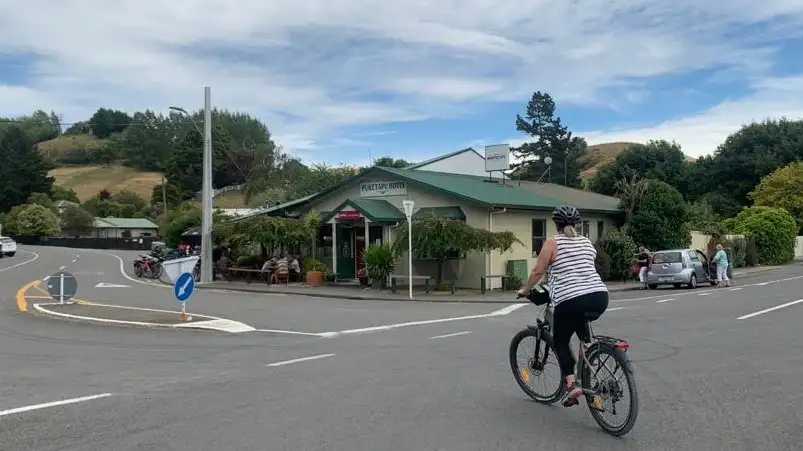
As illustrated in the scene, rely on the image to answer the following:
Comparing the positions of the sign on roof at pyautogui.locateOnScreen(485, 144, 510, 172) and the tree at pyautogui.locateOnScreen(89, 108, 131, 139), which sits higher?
the tree at pyautogui.locateOnScreen(89, 108, 131, 139)

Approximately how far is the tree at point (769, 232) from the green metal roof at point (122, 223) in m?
80.7

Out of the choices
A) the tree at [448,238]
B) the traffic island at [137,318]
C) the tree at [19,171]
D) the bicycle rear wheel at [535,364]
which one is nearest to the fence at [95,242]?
the tree at [19,171]

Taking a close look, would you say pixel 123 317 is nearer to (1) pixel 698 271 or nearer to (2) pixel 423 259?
(2) pixel 423 259

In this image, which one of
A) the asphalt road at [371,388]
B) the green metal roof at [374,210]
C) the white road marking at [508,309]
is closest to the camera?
the asphalt road at [371,388]

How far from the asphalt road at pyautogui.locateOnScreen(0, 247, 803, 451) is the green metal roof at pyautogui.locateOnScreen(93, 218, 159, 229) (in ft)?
313

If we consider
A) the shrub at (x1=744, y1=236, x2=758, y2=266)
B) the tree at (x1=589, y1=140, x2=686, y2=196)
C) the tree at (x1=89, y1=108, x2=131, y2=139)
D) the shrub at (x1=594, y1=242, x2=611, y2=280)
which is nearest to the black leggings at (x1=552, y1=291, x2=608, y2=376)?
the shrub at (x1=594, y1=242, x2=611, y2=280)

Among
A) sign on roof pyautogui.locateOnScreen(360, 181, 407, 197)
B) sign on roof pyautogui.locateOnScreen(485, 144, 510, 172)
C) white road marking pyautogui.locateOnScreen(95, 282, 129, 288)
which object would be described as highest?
sign on roof pyautogui.locateOnScreen(485, 144, 510, 172)

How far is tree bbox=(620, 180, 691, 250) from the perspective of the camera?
32.6m

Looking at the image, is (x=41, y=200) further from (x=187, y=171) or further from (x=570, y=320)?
(x=570, y=320)

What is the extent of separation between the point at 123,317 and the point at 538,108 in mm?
76399

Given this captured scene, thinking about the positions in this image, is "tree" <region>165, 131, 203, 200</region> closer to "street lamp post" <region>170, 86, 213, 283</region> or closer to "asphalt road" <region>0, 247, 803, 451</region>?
"street lamp post" <region>170, 86, 213, 283</region>

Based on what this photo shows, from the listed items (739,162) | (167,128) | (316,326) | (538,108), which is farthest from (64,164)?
(316,326)

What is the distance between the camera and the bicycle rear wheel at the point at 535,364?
6.95 meters

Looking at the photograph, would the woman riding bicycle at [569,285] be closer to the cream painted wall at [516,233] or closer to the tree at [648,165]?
the cream painted wall at [516,233]
